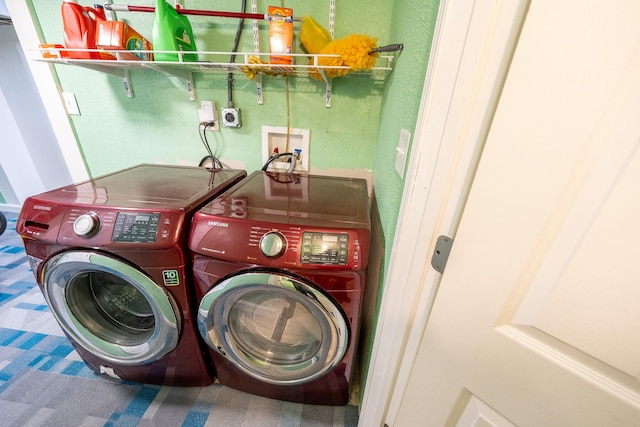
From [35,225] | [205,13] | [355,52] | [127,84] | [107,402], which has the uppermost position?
[205,13]

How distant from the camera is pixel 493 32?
0.39 metres

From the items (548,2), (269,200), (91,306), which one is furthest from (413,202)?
(91,306)

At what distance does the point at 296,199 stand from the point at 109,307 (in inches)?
41.3

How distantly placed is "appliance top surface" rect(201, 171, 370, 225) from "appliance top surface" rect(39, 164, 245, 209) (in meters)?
0.13

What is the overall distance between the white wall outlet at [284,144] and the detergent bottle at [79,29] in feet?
2.68

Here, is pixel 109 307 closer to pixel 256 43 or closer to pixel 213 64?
pixel 213 64

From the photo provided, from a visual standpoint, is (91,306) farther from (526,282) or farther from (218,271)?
(526,282)

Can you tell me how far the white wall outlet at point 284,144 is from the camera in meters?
1.42


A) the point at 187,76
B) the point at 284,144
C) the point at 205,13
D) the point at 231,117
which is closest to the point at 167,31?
the point at 205,13

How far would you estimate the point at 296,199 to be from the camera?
102cm

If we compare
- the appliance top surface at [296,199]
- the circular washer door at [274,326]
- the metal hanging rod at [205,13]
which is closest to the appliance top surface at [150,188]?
the appliance top surface at [296,199]

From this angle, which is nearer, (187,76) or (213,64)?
(213,64)

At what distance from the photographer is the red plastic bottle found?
103 cm

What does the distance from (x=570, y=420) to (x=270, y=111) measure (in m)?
1.58
